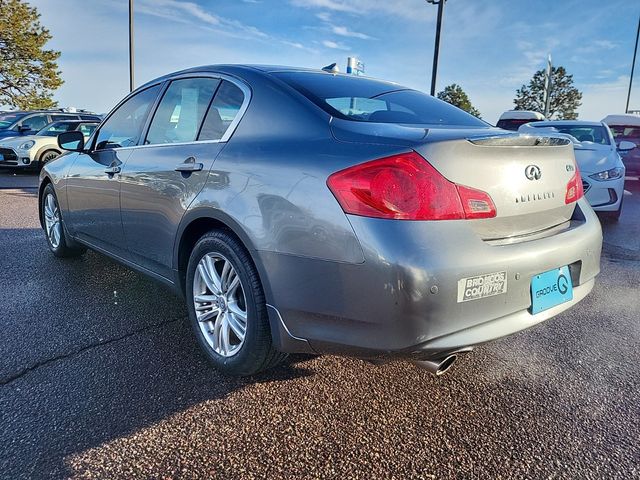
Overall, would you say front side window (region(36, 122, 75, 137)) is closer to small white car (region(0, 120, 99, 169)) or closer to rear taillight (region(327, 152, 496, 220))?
small white car (region(0, 120, 99, 169))

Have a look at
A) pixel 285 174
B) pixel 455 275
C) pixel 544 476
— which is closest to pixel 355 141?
pixel 285 174

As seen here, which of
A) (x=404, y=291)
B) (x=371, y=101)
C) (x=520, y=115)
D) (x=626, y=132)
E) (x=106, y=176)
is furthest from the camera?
(x=626, y=132)

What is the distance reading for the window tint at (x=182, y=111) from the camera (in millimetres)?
2711

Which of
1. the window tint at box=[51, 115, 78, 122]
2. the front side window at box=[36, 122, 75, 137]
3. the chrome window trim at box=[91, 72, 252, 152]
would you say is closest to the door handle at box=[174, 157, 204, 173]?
the chrome window trim at box=[91, 72, 252, 152]

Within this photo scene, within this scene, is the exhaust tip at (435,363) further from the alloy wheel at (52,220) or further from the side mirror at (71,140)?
the alloy wheel at (52,220)

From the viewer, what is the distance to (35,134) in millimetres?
12266

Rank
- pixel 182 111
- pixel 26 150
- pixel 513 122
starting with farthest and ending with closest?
pixel 513 122 < pixel 26 150 < pixel 182 111

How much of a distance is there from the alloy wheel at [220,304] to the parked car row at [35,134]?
29.8 feet

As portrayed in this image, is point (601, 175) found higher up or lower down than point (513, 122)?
lower down

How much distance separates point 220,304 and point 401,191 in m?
1.16

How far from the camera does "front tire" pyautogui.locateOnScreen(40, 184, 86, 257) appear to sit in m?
4.24

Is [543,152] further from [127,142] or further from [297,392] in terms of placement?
[127,142]

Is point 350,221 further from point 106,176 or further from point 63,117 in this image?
point 63,117

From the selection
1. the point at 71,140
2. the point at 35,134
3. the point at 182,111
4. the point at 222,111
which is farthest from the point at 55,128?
the point at 222,111
